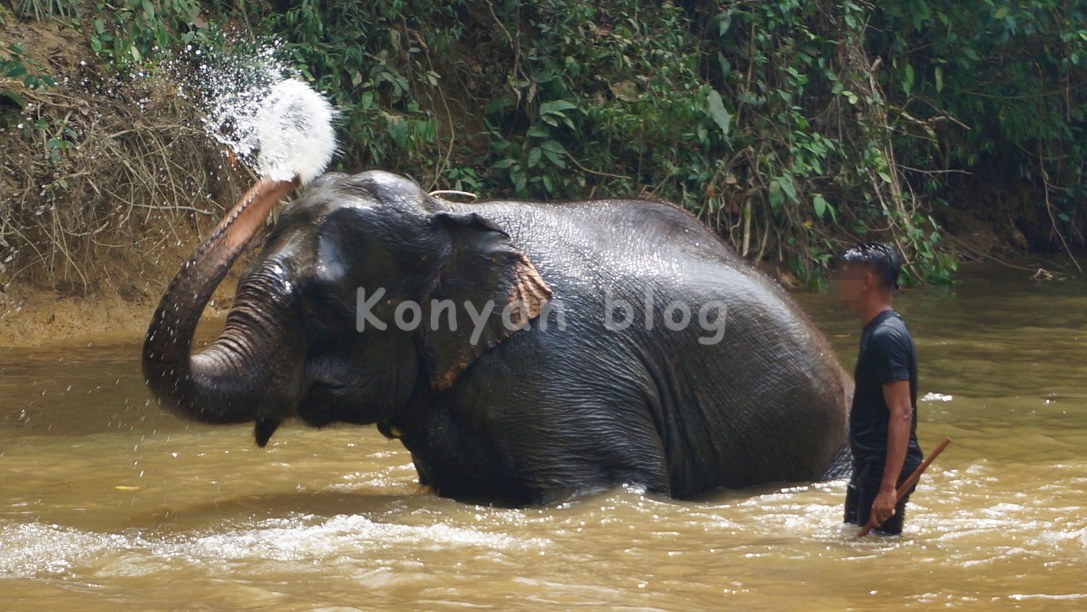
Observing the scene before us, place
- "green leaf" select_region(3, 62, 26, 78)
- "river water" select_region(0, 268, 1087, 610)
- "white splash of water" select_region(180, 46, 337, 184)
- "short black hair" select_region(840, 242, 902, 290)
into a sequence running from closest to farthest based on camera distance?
1. "river water" select_region(0, 268, 1087, 610)
2. "short black hair" select_region(840, 242, 902, 290)
3. "green leaf" select_region(3, 62, 26, 78)
4. "white splash of water" select_region(180, 46, 337, 184)

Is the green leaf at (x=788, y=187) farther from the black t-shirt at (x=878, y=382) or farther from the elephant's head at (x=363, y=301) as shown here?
the black t-shirt at (x=878, y=382)

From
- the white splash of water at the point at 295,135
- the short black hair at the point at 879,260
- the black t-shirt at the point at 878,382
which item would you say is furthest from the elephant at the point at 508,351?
the short black hair at the point at 879,260

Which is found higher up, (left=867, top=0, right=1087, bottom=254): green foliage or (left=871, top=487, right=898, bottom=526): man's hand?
(left=867, top=0, right=1087, bottom=254): green foliage

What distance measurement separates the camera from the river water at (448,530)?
161 inches

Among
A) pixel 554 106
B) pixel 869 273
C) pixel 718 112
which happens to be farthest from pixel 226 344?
pixel 718 112

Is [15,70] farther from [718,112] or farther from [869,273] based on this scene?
[869,273]

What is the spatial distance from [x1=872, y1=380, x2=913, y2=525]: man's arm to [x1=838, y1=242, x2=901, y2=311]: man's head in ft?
1.03

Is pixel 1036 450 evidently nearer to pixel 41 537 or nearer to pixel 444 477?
pixel 444 477

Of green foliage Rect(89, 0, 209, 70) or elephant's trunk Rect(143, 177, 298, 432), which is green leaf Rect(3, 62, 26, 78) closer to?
green foliage Rect(89, 0, 209, 70)

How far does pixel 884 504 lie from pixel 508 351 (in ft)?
4.90

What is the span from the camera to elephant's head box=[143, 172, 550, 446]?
5.23 meters

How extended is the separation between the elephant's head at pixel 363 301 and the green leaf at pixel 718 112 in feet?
23.1

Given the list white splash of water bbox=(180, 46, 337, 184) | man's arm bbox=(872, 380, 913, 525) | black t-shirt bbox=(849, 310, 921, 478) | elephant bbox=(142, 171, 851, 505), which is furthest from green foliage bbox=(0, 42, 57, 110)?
man's arm bbox=(872, 380, 913, 525)

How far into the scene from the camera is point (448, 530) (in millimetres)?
4973
